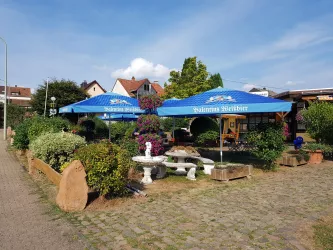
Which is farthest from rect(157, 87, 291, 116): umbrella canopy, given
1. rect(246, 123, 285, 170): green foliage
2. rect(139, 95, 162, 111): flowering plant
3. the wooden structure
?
the wooden structure

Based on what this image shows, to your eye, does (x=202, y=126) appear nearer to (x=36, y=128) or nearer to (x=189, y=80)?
(x=36, y=128)

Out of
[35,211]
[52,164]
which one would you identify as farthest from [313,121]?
[35,211]

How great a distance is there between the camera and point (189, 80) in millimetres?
34719

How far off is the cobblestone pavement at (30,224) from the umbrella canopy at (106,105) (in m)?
3.24

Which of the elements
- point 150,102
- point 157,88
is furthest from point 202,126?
point 157,88

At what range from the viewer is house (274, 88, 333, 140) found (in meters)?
16.2

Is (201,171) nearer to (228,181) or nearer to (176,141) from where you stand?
(228,181)

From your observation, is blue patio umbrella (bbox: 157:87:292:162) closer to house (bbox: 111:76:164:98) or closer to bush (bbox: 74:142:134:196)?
bush (bbox: 74:142:134:196)

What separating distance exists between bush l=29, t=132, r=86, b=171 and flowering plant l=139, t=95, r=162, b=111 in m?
2.61

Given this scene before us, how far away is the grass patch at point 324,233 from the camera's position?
373 centimetres

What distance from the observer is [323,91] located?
1641 cm

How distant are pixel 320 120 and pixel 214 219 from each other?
953cm

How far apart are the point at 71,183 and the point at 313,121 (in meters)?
10.9

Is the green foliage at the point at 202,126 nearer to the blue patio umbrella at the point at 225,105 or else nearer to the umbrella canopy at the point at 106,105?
the umbrella canopy at the point at 106,105
